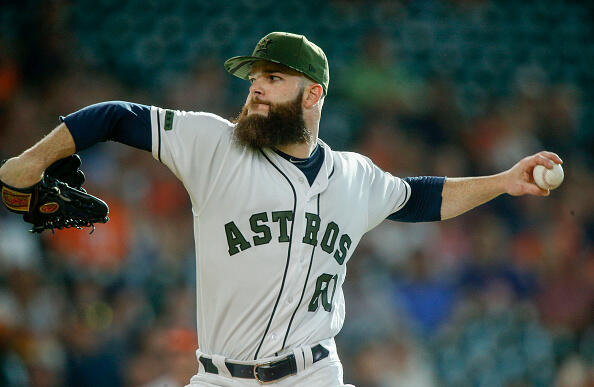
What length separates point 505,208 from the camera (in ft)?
20.8

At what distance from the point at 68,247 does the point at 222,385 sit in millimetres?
2691

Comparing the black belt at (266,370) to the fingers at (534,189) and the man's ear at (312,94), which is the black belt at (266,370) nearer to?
the man's ear at (312,94)

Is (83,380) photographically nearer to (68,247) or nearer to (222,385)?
(68,247)

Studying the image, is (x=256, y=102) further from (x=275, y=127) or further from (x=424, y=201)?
(x=424, y=201)

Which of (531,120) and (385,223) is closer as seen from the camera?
(385,223)

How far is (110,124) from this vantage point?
2.55 meters

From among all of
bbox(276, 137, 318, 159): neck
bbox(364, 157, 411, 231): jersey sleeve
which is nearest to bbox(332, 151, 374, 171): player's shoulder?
bbox(364, 157, 411, 231): jersey sleeve

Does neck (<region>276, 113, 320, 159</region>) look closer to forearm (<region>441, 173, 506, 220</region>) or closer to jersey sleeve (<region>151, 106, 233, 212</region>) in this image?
jersey sleeve (<region>151, 106, 233, 212</region>)

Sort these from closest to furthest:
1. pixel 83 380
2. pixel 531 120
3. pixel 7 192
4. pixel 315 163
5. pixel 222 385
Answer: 1. pixel 7 192
2. pixel 222 385
3. pixel 315 163
4. pixel 83 380
5. pixel 531 120

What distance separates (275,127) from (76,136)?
71cm

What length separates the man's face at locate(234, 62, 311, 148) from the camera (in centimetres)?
276

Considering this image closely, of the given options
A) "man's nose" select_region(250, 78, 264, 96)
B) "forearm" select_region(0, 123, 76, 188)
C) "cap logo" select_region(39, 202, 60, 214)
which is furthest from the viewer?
"man's nose" select_region(250, 78, 264, 96)

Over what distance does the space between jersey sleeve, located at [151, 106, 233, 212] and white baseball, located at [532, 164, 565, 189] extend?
3.82 feet

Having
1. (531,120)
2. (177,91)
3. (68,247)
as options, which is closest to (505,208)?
(531,120)
